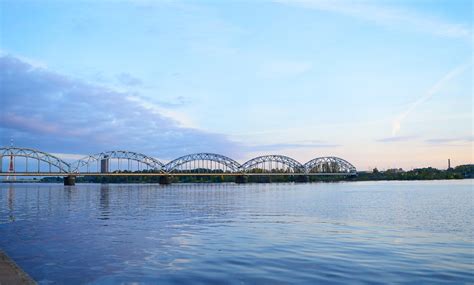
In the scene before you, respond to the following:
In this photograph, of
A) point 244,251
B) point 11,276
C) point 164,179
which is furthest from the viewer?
point 164,179

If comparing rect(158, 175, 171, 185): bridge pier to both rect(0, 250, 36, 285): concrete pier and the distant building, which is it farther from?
rect(0, 250, 36, 285): concrete pier

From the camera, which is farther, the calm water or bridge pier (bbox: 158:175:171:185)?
bridge pier (bbox: 158:175:171:185)

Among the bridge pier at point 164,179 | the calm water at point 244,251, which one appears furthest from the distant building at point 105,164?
the calm water at point 244,251

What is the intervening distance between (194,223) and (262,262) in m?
13.2

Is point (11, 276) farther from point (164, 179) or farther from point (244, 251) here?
point (164, 179)

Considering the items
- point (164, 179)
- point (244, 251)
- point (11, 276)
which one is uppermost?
point (11, 276)

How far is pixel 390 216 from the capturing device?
30.6 meters

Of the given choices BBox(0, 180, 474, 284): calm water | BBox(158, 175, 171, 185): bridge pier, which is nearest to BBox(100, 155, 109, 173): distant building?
BBox(158, 175, 171, 185): bridge pier

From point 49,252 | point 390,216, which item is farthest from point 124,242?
point 390,216

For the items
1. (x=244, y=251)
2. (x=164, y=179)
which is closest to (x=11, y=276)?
(x=244, y=251)

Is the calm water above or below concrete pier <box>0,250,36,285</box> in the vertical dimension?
below

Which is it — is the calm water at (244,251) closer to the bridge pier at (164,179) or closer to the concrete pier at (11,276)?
the concrete pier at (11,276)

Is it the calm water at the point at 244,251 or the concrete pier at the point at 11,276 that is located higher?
the concrete pier at the point at 11,276

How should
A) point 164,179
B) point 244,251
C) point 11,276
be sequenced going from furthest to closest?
point 164,179, point 244,251, point 11,276
